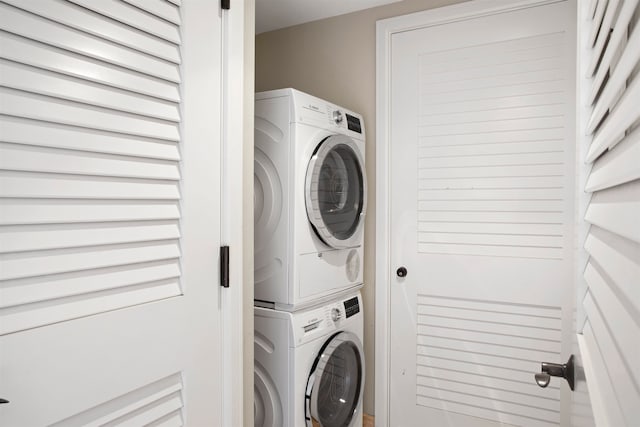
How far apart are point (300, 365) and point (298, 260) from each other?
1.44 feet

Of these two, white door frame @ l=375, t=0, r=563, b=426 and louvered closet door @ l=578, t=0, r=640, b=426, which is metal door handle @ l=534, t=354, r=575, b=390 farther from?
white door frame @ l=375, t=0, r=563, b=426

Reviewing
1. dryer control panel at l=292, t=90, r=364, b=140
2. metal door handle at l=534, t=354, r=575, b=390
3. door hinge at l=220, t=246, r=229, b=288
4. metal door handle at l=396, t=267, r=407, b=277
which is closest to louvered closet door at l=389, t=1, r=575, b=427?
metal door handle at l=396, t=267, r=407, b=277

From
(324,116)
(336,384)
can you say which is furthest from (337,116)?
(336,384)

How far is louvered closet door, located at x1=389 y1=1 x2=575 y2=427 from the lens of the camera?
6.52 ft

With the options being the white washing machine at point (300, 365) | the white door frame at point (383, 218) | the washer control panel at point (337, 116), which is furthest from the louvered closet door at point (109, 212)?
the white door frame at point (383, 218)

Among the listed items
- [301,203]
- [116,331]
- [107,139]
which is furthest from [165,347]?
[301,203]

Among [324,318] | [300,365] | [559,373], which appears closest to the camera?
[559,373]

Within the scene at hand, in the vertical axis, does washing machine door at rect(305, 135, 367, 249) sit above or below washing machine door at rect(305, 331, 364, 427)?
above

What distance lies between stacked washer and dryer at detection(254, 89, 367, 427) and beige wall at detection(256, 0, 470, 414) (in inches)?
13.4

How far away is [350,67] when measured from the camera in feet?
8.11

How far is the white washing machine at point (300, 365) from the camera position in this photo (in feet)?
5.88

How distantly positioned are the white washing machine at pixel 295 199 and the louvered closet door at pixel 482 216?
488 mm

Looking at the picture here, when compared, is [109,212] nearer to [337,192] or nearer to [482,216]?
[337,192]

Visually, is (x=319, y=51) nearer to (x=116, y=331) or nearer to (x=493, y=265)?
(x=493, y=265)
